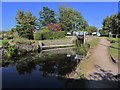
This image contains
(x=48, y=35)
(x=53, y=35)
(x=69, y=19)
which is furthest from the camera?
(x=69, y=19)

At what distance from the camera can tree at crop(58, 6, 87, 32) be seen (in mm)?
34688

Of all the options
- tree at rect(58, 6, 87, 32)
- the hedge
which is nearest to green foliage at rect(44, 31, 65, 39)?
the hedge

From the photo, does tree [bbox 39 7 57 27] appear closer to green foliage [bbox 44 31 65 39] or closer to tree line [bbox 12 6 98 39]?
tree line [bbox 12 6 98 39]

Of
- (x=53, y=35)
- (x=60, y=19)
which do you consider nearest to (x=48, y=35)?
(x=53, y=35)

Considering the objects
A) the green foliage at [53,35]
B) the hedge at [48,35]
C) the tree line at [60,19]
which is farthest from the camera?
the tree line at [60,19]

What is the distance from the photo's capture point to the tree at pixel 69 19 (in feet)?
114

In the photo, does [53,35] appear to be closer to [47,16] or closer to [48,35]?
[48,35]

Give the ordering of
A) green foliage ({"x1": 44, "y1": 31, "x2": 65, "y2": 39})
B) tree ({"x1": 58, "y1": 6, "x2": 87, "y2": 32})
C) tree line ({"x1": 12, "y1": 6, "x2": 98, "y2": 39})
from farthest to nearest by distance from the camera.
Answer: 1. tree ({"x1": 58, "y1": 6, "x2": 87, "y2": 32})
2. tree line ({"x1": 12, "y1": 6, "x2": 98, "y2": 39})
3. green foliage ({"x1": 44, "y1": 31, "x2": 65, "y2": 39})

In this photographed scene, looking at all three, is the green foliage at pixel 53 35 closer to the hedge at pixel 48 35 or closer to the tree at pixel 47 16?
the hedge at pixel 48 35

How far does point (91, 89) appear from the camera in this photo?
4227 millimetres

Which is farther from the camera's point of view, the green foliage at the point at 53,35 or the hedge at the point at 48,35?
the green foliage at the point at 53,35

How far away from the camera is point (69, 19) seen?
3547 cm

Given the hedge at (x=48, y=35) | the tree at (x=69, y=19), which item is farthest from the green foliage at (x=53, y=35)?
the tree at (x=69, y=19)

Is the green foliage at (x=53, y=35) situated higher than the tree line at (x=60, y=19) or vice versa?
the tree line at (x=60, y=19)
